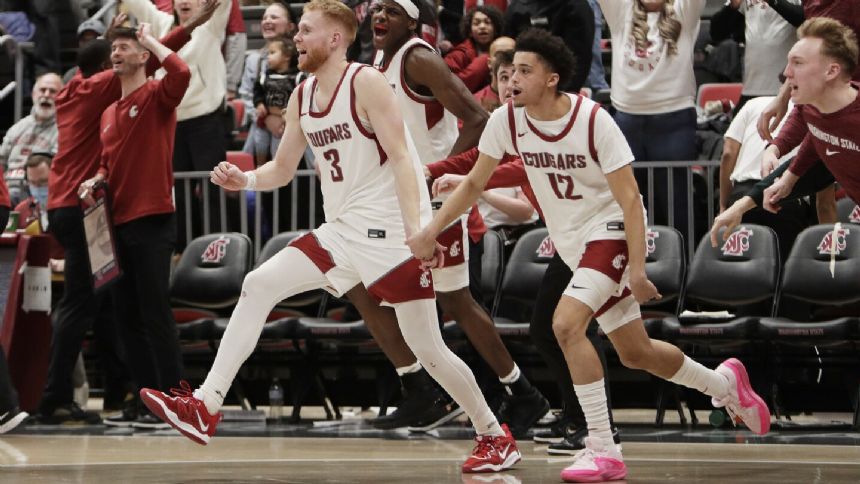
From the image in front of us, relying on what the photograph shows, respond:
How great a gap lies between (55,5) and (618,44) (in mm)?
7187

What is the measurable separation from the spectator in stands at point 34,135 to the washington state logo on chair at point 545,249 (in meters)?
4.69

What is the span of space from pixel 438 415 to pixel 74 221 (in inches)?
109

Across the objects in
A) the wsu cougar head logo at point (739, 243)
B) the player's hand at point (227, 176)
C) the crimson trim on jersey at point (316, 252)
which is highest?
the player's hand at point (227, 176)

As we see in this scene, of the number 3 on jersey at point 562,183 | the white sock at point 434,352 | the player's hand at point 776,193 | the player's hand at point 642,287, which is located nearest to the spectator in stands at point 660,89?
the player's hand at point 776,193

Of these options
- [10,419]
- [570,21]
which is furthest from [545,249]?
[10,419]

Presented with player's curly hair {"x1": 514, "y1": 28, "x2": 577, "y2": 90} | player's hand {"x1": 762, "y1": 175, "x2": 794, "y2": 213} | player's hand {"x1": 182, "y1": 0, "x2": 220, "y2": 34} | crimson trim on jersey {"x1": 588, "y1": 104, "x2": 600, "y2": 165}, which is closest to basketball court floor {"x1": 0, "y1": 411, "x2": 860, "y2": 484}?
player's hand {"x1": 762, "y1": 175, "x2": 794, "y2": 213}

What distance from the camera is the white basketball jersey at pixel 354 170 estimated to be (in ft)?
21.2

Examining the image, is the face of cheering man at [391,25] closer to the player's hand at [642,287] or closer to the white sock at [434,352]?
the white sock at [434,352]

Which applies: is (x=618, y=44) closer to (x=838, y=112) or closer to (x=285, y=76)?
(x=285, y=76)

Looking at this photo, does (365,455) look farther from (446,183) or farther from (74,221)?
(74,221)

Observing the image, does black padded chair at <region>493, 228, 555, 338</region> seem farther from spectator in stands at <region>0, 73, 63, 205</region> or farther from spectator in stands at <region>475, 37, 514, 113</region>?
spectator in stands at <region>0, 73, 63, 205</region>

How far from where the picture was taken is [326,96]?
651cm

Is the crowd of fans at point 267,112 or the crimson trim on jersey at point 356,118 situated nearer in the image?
the crimson trim on jersey at point 356,118

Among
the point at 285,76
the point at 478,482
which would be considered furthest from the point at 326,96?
the point at 285,76
